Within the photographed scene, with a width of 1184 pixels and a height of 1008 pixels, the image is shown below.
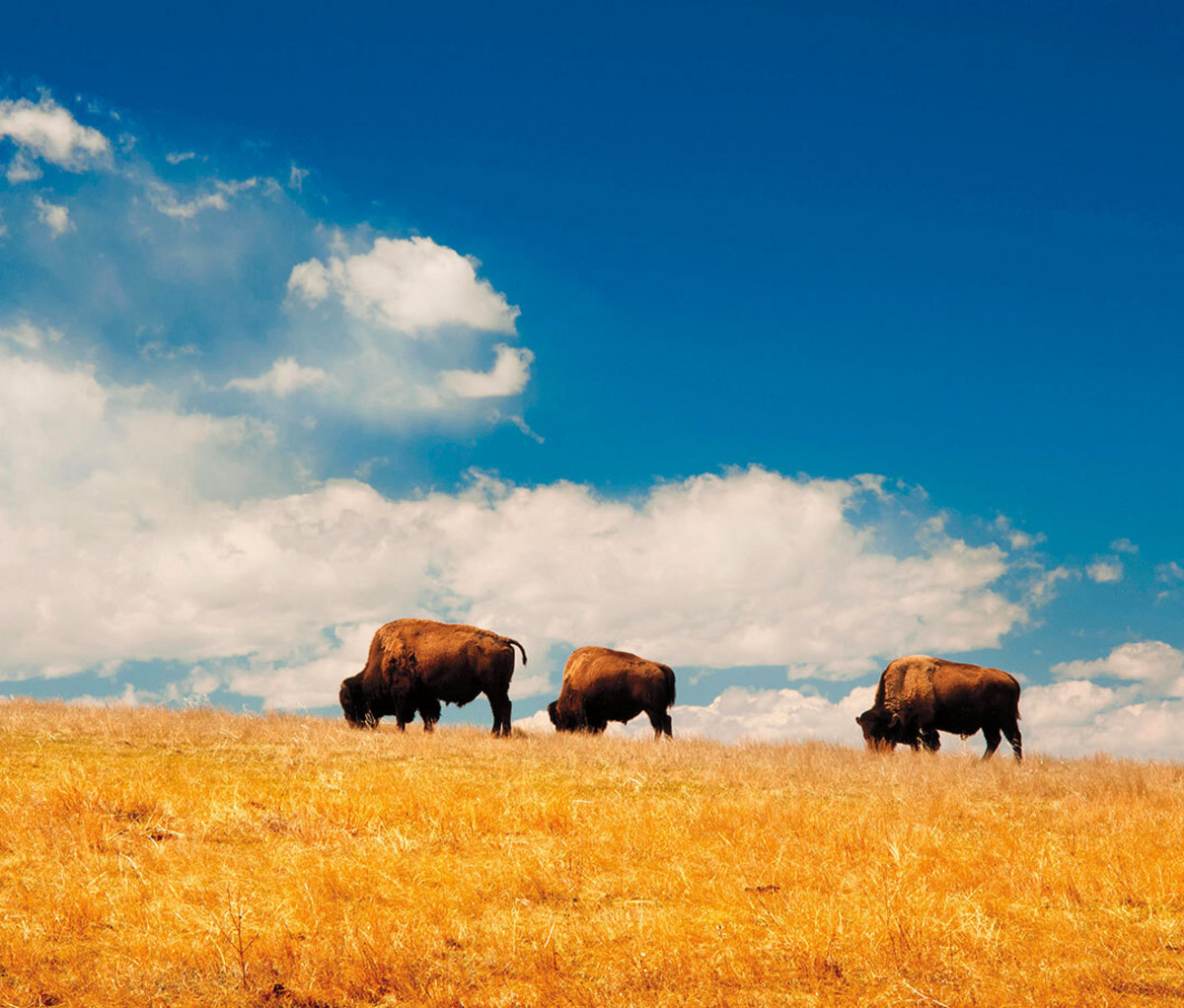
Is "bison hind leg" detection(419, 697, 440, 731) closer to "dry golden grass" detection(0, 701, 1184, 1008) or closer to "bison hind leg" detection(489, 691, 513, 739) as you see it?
"bison hind leg" detection(489, 691, 513, 739)

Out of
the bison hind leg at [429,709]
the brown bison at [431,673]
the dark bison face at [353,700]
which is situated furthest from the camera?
the dark bison face at [353,700]

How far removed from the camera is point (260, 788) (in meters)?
11.9

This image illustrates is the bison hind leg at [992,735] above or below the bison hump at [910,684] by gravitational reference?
below

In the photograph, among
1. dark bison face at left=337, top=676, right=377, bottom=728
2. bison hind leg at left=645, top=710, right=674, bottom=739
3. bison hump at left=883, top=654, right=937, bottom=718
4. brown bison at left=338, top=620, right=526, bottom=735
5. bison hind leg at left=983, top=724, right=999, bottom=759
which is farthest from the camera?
bison hind leg at left=645, top=710, right=674, bottom=739

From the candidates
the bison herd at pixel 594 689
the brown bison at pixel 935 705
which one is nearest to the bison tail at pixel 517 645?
the bison herd at pixel 594 689

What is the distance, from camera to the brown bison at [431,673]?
22906mm

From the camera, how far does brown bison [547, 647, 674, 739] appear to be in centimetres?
2806

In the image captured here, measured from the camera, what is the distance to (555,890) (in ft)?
25.2

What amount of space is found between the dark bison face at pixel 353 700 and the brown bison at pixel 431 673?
2cm

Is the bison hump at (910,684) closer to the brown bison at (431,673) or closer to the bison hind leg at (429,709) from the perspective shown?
the brown bison at (431,673)

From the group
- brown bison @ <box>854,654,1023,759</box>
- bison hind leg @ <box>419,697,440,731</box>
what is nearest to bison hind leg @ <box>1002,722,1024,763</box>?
brown bison @ <box>854,654,1023,759</box>

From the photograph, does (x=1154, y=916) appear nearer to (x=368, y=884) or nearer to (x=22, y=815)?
(x=368, y=884)

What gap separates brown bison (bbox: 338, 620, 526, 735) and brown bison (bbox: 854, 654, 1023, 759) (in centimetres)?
964

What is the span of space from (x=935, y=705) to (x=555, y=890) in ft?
64.0
